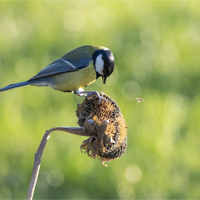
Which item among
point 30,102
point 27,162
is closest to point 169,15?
point 30,102

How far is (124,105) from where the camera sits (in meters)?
3.75

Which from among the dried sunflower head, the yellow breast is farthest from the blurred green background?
the dried sunflower head

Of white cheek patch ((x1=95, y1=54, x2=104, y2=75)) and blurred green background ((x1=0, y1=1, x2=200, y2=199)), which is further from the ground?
white cheek patch ((x1=95, y1=54, x2=104, y2=75))

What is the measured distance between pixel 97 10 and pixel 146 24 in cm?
70

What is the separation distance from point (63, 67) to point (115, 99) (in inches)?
43.5

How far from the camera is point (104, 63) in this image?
2.62 m

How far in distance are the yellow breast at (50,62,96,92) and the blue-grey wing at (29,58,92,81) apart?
0.03 meters

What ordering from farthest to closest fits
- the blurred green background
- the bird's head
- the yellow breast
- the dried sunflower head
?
1. the blurred green background
2. the yellow breast
3. the bird's head
4. the dried sunflower head

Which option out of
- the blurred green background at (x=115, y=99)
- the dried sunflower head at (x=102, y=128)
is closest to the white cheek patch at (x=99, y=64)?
the dried sunflower head at (x=102, y=128)

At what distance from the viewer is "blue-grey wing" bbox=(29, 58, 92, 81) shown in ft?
8.89

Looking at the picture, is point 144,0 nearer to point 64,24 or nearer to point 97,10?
point 97,10

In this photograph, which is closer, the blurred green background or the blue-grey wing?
the blue-grey wing

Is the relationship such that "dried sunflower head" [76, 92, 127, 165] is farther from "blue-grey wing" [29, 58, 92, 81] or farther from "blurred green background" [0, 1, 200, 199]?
"blurred green background" [0, 1, 200, 199]

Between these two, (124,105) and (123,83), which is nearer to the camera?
(124,105)
